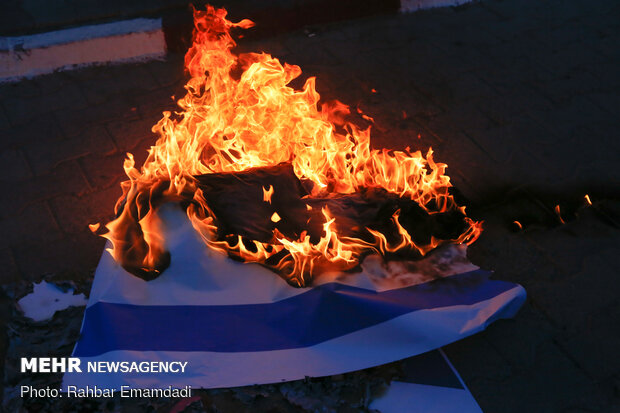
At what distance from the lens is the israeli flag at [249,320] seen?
2.41 m

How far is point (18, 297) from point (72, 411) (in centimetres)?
81

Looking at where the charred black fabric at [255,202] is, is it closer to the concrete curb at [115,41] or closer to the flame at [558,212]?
the flame at [558,212]

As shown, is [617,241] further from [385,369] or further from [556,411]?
[385,369]

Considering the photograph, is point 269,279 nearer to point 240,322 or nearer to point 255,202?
point 240,322

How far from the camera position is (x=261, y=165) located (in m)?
3.17

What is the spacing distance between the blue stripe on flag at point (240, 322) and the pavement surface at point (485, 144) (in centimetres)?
52

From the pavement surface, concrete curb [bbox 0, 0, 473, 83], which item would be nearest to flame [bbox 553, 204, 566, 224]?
the pavement surface

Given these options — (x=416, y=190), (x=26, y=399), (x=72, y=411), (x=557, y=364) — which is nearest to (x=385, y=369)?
(x=557, y=364)

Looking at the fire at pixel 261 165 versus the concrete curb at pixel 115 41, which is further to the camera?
the concrete curb at pixel 115 41

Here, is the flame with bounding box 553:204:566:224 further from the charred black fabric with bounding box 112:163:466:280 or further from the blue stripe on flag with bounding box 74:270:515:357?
the blue stripe on flag with bounding box 74:270:515:357

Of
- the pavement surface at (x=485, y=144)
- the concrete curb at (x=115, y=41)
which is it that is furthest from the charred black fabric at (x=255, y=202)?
the concrete curb at (x=115, y=41)

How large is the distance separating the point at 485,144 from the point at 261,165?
68.2 inches

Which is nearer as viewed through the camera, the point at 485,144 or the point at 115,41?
the point at 485,144

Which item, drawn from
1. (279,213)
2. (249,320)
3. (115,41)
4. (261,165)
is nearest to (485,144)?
(261,165)
